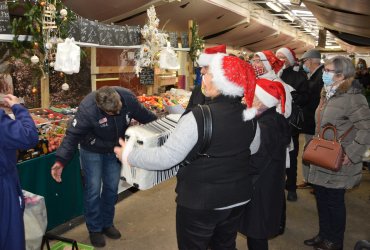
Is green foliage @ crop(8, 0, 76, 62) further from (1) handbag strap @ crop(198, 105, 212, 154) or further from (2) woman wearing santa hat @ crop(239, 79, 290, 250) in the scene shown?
(1) handbag strap @ crop(198, 105, 212, 154)

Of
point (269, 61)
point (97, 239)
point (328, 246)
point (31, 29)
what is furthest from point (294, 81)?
point (31, 29)

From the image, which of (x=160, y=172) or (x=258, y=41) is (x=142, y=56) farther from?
(x=258, y=41)

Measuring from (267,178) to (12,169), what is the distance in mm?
1491

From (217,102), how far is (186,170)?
37 cm

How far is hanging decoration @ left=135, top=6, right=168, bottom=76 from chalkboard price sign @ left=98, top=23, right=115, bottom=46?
1.47ft

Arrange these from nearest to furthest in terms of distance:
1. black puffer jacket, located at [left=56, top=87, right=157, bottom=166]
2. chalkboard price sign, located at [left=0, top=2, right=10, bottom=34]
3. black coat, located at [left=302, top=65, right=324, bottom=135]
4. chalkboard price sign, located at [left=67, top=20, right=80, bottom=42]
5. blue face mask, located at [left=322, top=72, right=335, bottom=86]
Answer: blue face mask, located at [left=322, top=72, right=335, bottom=86]
black puffer jacket, located at [left=56, top=87, right=157, bottom=166]
chalkboard price sign, located at [left=0, top=2, right=10, bottom=34]
chalkboard price sign, located at [left=67, top=20, right=80, bottom=42]
black coat, located at [left=302, top=65, right=324, bottom=135]

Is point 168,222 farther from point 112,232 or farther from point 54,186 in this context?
point 54,186

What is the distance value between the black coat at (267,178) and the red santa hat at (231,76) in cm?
41

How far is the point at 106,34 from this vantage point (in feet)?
14.0

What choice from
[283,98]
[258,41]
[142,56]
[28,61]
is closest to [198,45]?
[142,56]

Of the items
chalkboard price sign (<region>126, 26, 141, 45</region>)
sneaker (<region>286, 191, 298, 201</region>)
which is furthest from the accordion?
chalkboard price sign (<region>126, 26, 141, 45</region>)

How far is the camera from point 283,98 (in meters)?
2.36

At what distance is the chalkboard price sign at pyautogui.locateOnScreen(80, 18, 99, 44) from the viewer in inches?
151

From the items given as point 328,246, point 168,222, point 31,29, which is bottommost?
point 168,222
